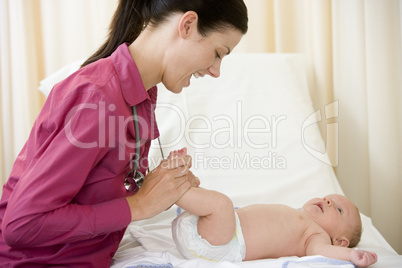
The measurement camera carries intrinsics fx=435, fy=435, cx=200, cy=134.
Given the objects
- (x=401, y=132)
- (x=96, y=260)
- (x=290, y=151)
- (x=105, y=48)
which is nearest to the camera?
(x=96, y=260)

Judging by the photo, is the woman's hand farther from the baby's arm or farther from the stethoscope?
the baby's arm

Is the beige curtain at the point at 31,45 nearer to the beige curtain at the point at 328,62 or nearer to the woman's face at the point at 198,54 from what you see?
the beige curtain at the point at 328,62

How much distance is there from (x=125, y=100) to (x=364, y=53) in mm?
1554

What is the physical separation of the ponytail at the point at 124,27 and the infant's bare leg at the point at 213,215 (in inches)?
18.1

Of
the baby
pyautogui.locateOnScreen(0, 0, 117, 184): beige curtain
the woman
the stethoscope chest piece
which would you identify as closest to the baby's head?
the baby

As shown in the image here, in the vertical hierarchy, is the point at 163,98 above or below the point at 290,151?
above

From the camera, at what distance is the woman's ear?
108 cm

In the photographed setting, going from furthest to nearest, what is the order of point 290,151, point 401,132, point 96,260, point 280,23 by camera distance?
point 280,23, point 401,132, point 290,151, point 96,260

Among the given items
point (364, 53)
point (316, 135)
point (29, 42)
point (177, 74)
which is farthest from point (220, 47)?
point (29, 42)

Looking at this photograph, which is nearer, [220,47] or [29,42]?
[220,47]

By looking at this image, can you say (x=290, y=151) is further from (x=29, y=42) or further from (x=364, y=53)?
(x=29, y=42)

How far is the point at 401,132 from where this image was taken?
6.94 feet

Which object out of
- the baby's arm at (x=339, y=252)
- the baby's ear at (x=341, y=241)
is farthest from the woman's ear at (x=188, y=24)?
the baby's ear at (x=341, y=241)

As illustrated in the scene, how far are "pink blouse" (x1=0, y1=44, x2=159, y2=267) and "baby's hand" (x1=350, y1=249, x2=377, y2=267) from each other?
24.0 inches
